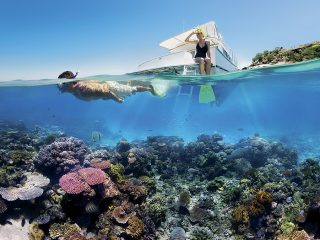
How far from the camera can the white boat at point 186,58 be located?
55.4ft

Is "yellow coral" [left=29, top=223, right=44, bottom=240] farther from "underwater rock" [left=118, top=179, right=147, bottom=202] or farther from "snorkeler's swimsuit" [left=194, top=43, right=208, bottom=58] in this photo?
A: "snorkeler's swimsuit" [left=194, top=43, right=208, bottom=58]

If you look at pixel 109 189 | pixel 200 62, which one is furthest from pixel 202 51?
pixel 109 189

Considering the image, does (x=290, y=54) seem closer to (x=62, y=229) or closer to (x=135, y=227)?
(x=135, y=227)

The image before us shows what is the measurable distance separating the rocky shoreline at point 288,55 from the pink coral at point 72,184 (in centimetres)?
1288

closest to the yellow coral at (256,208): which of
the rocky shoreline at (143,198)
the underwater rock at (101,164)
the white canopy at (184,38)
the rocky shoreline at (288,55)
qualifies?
the rocky shoreline at (143,198)

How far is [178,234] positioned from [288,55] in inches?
487

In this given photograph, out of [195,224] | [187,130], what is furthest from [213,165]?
[187,130]

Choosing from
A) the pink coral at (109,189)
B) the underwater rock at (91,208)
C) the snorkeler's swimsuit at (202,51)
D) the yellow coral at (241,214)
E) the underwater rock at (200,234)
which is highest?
the snorkeler's swimsuit at (202,51)

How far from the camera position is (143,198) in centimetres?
1075

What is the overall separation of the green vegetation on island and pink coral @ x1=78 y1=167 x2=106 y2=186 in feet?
40.8

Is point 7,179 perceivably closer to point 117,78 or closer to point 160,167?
point 160,167

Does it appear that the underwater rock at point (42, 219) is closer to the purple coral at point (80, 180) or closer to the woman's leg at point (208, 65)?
the purple coral at point (80, 180)

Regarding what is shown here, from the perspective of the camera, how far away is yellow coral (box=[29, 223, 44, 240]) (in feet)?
29.7

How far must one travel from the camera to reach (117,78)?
1858cm
